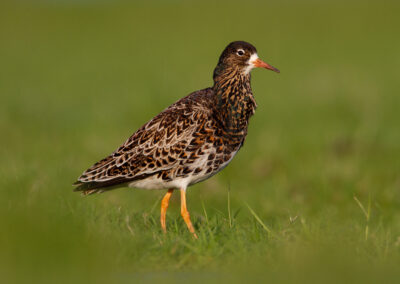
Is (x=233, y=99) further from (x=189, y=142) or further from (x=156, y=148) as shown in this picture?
(x=156, y=148)

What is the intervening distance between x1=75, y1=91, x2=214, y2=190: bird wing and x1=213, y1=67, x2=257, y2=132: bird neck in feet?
0.71

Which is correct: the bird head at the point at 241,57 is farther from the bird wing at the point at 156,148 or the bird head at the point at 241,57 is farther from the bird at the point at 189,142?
the bird wing at the point at 156,148

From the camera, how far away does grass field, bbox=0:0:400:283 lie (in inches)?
243

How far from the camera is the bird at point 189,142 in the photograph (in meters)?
7.69

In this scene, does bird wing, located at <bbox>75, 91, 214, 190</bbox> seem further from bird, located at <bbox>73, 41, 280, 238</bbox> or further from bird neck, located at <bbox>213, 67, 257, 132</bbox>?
bird neck, located at <bbox>213, 67, 257, 132</bbox>

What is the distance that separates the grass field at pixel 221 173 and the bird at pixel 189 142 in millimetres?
379

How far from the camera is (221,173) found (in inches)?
485

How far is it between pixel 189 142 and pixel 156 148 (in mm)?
390

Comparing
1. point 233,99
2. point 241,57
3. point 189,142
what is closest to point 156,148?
point 189,142

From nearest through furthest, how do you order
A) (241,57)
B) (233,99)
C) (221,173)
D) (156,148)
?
(156,148) → (233,99) → (241,57) → (221,173)

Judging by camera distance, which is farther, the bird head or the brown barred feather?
the bird head

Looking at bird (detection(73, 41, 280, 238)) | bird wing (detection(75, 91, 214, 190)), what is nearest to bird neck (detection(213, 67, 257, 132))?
bird (detection(73, 41, 280, 238))

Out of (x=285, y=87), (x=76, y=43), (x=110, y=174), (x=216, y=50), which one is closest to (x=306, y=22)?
(x=216, y=50)

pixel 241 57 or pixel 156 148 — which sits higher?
pixel 241 57
